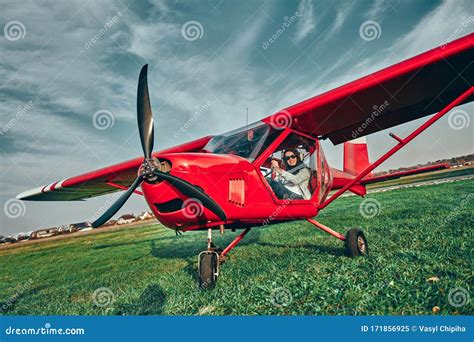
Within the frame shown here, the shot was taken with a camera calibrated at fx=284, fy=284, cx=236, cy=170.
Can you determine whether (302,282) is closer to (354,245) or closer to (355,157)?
(354,245)

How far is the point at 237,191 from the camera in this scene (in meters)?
3.39

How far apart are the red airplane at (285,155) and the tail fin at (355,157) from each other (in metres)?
1.81

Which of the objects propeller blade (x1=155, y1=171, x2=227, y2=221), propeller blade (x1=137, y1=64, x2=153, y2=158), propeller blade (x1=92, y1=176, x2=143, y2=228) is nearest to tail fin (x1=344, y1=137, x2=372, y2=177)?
propeller blade (x1=155, y1=171, x2=227, y2=221)

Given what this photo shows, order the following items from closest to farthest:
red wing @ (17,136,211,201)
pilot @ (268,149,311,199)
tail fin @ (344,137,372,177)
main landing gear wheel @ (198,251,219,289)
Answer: main landing gear wheel @ (198,251,219,289)
pilot @ (268,149,311,199)
red wing @ (17,136,211,201)
tail fin @ (344,137,372,177)

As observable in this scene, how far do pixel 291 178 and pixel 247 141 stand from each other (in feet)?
3.17

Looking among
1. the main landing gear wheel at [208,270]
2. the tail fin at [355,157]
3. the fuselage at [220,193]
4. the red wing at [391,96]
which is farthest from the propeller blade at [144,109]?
the tail fin at [355,157]

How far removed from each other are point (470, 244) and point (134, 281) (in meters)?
4.55

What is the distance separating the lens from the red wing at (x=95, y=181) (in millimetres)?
6406

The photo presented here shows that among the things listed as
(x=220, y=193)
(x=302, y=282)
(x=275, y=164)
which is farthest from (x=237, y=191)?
(x=302, y=282)

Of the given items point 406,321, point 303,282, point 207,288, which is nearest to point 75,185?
point 207,288

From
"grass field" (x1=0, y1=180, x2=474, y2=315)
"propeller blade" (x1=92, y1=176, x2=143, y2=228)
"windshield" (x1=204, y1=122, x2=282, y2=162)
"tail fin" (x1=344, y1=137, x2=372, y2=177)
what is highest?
"tail fin" (x1=344, y1=137, x2=372, y2=177)

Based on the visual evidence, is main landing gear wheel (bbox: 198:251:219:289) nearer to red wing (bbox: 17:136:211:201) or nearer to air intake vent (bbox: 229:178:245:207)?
air intake vent (bbox: 229:178:245:207)

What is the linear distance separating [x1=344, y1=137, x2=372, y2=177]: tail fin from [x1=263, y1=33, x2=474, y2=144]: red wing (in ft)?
7.96

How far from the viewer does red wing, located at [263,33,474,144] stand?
3512 mm
